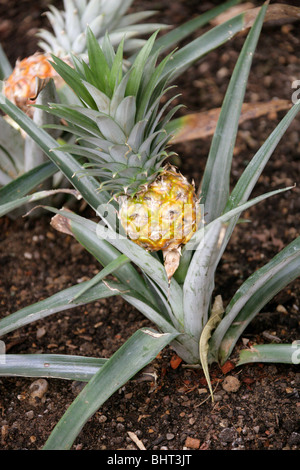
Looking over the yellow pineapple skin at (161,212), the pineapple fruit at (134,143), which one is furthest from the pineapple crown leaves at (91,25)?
the yellow pineapple skin at (161,212)

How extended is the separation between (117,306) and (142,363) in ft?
1.80

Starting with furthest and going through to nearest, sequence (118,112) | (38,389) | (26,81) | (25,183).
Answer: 1. (26,81)
2. (25,183)
3. (38,389)
4. (118,112)

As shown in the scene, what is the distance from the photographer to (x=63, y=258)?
189 centimetres

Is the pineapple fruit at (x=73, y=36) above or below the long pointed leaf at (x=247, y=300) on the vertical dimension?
above

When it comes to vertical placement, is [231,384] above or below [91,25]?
below

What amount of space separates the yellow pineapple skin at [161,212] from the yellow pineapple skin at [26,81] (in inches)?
29.8

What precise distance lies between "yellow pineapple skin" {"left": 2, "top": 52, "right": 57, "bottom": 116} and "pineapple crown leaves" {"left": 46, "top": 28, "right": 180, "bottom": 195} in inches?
25.1

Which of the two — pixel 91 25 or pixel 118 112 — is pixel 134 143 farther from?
pixel 91 25

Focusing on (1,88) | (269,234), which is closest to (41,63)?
(1,88)

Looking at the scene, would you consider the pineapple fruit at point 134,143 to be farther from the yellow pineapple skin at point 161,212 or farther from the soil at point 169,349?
the soil at point 169,349

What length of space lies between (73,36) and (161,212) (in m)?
1.01

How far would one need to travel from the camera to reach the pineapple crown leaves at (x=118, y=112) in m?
1.10

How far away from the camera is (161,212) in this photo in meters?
1.19

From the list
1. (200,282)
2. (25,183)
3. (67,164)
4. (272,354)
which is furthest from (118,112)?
(272,354)
